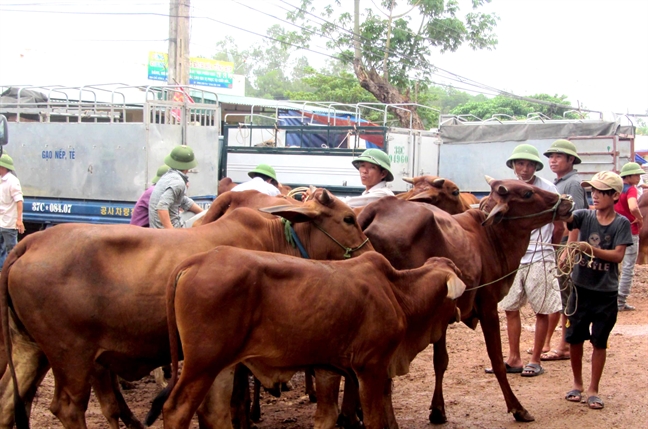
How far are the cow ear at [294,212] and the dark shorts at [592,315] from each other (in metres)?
2.56

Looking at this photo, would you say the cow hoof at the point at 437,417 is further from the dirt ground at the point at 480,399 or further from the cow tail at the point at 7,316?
the cow tail at the point at 7,316

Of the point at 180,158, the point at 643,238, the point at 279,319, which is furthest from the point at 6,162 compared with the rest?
the point at 643,238

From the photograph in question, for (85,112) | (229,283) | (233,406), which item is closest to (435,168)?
(85,112)

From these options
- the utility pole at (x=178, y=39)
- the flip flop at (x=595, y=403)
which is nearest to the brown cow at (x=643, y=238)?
the flip flop at (x=595, y=403)

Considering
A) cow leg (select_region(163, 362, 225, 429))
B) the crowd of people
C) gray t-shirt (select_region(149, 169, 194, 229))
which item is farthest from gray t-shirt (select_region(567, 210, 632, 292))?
gray t-shirt (select_region(149, 169, 194, 229))

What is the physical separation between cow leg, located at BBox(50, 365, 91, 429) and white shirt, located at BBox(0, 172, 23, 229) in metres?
6.69

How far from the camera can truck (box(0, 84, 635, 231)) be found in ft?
39.0

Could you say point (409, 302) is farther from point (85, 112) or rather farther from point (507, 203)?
point (85, 112)

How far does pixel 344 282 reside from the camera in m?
4.51

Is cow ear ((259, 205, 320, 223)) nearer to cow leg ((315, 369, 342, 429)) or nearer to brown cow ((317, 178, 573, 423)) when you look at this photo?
brown cow ((317, 178, 573, 423))

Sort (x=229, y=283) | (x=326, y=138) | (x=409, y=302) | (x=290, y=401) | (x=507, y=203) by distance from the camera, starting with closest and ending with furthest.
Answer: (x=229, y=283), (x=409, y=302), (x=507, y=203), (x=290, y=401), (x=326, y=138)

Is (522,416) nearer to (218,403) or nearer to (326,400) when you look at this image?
(326,400)

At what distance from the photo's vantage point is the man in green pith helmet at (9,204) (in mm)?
10781

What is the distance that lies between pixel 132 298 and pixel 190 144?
7.66 metres
